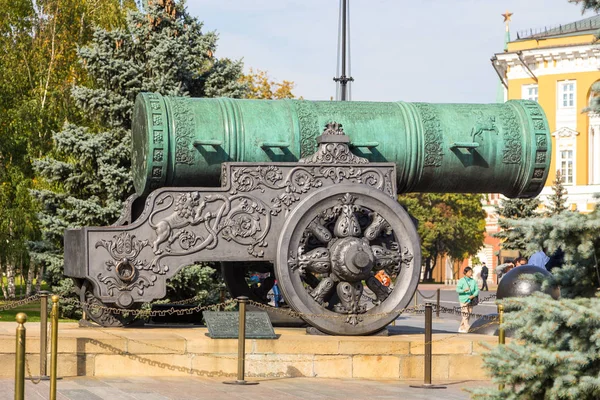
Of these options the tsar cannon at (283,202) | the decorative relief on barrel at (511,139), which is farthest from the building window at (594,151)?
the tsar cannon at (283,202)

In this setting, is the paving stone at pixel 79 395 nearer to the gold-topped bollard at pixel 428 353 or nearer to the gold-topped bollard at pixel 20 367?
the gold-topped bollard at pixel 20 367

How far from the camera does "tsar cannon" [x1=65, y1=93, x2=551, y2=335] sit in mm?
11734

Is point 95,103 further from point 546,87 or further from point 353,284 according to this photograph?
point 546,87

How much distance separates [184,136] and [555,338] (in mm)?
6260

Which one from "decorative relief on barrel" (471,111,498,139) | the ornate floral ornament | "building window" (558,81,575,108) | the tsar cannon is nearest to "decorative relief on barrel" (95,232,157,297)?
the tsar cannon

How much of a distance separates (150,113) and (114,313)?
2.05 m

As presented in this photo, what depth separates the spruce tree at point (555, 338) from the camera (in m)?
6.22

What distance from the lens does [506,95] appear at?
65.9 metres

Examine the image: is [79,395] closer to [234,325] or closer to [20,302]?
[20,302]

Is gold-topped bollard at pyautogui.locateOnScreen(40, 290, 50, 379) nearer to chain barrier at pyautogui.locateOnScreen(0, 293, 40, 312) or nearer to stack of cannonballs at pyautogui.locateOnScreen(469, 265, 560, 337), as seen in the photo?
chain barrier at pyautogui.locateOnScreen(0, 293, 40, 312)

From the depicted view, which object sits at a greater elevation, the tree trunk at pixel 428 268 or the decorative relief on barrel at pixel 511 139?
the decorative relief on barrel at pixel 511 139

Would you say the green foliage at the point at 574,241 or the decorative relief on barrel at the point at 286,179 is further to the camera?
the decorative relief on barrel at the point at 286,179

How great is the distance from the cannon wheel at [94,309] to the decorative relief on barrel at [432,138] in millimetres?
3250

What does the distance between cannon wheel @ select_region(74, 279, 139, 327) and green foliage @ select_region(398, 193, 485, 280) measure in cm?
4957
